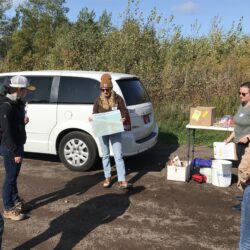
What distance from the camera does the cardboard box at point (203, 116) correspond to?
22.9ft

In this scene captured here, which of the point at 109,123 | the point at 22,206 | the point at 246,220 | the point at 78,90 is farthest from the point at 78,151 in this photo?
the point at 246,220

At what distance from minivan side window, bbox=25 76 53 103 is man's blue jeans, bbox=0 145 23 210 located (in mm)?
2838

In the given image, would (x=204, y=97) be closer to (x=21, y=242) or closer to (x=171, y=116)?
(x=171, y=116)

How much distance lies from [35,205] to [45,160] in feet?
8.84

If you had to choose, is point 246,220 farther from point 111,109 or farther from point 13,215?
point 111,109

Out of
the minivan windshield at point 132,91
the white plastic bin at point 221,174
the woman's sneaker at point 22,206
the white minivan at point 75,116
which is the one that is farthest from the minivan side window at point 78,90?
the white plastic bin at point 221,174

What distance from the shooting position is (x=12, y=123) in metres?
4.79

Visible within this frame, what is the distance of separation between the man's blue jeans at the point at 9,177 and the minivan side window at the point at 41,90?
284 centimetres

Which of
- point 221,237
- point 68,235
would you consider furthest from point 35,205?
point 221,237

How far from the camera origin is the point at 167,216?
5.57 metres

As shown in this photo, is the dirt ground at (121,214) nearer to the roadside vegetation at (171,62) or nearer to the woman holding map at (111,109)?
the woman holding map at (111,109)

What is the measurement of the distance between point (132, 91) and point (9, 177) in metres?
3.25

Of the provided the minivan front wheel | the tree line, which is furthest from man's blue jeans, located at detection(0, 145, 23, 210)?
the tree line

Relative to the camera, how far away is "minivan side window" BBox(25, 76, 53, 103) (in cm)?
791
